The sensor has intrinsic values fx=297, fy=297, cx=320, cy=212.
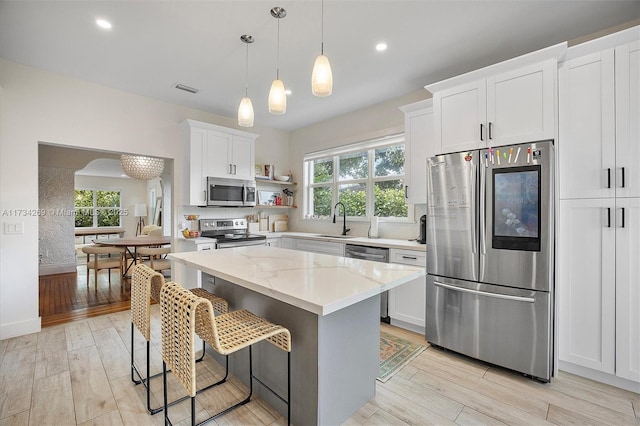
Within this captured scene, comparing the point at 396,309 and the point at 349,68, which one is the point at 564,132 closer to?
the point at 349,68

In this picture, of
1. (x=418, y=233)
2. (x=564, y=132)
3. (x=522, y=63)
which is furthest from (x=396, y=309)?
(x=522, y=63)

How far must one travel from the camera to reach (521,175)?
7.36ft

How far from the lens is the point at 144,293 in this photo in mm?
1852

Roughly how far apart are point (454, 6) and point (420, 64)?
0.83 meters

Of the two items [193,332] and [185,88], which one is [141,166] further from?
[193,332]

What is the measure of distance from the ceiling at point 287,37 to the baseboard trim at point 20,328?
8.48 ft

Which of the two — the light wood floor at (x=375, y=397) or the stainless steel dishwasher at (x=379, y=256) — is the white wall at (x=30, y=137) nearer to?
the light wood floor at (x=375, y=397)

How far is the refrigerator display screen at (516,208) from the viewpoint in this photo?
2.18 metres

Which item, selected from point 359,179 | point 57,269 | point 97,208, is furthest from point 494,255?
point 97,208

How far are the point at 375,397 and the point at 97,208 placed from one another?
10.7m

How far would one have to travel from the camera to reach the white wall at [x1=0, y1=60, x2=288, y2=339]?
9.52 ft

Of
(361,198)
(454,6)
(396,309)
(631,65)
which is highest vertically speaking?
(454,6)

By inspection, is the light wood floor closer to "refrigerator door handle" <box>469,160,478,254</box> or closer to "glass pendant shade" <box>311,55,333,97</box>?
"refrigerator door handle" <box>469,160,478,254</box>

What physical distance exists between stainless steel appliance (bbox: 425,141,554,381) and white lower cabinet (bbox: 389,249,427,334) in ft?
0.79
